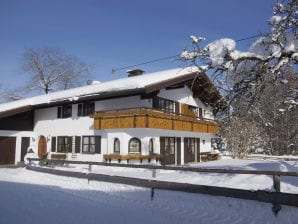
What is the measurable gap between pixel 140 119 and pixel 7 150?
13.1m

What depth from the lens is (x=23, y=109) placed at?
25.8 m

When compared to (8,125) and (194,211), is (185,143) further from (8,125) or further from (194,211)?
(194,211)

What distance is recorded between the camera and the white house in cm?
2047

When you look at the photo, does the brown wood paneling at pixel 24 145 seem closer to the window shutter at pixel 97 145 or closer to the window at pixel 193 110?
the window shutter at pixel 97 145

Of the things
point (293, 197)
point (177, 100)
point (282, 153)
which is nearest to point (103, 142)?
point (177, 100)

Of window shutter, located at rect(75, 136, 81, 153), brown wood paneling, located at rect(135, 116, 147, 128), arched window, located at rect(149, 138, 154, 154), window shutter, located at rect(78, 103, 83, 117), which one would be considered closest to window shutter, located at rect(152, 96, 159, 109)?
arched window, located at rect(149, 138, 154, 154)

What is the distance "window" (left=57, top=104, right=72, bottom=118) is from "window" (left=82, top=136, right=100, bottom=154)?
10.7 ft

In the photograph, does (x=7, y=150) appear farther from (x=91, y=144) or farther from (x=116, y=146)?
(x=116, y=146)

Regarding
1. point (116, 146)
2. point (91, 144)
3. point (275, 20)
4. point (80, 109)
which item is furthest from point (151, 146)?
point (275, 20)

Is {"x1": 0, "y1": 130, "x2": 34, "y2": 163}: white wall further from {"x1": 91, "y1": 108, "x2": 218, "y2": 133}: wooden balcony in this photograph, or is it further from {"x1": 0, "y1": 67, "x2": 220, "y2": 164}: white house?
{"x1": 91, "y1": 108, "x2": 218, "y2": 133}: wooden balcony

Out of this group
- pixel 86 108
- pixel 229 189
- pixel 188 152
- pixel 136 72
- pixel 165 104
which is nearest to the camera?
pixel 229 189

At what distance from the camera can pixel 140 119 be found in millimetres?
19250

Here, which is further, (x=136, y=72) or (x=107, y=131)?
(x=136, y=72)

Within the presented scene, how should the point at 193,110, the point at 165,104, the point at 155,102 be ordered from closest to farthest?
the point at 155,102 → the point at 165,104 → the point at 193,110
